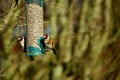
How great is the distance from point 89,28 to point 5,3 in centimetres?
87

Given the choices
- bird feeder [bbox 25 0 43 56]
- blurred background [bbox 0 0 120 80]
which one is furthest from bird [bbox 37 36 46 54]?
blurred background [bbox 0 0 120 80]

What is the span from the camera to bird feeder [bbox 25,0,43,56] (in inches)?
76.1

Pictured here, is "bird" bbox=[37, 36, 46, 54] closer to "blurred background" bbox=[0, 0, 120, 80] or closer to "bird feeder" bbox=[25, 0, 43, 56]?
"bird feeder" bbox=[25, 0, 43, 56]

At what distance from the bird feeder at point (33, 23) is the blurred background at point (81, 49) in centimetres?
58

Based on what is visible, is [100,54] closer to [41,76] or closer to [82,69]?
[82,69]

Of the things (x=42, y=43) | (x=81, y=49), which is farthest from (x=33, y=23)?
(x=81, y=49)

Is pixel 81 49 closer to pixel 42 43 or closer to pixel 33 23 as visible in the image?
pixel 33 23

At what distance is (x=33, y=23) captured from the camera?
197cm

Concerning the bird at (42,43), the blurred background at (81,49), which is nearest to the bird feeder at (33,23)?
the bird at (42,43)

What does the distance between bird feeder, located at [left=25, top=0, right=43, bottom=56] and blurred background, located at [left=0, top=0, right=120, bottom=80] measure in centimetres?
58

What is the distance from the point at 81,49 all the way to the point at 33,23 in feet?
3.62

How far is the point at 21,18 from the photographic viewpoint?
2.13 meters

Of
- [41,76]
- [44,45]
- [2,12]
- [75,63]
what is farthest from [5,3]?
[75,63]

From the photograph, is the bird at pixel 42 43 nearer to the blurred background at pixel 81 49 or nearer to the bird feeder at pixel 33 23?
the bird feeder at pixel 33 23
